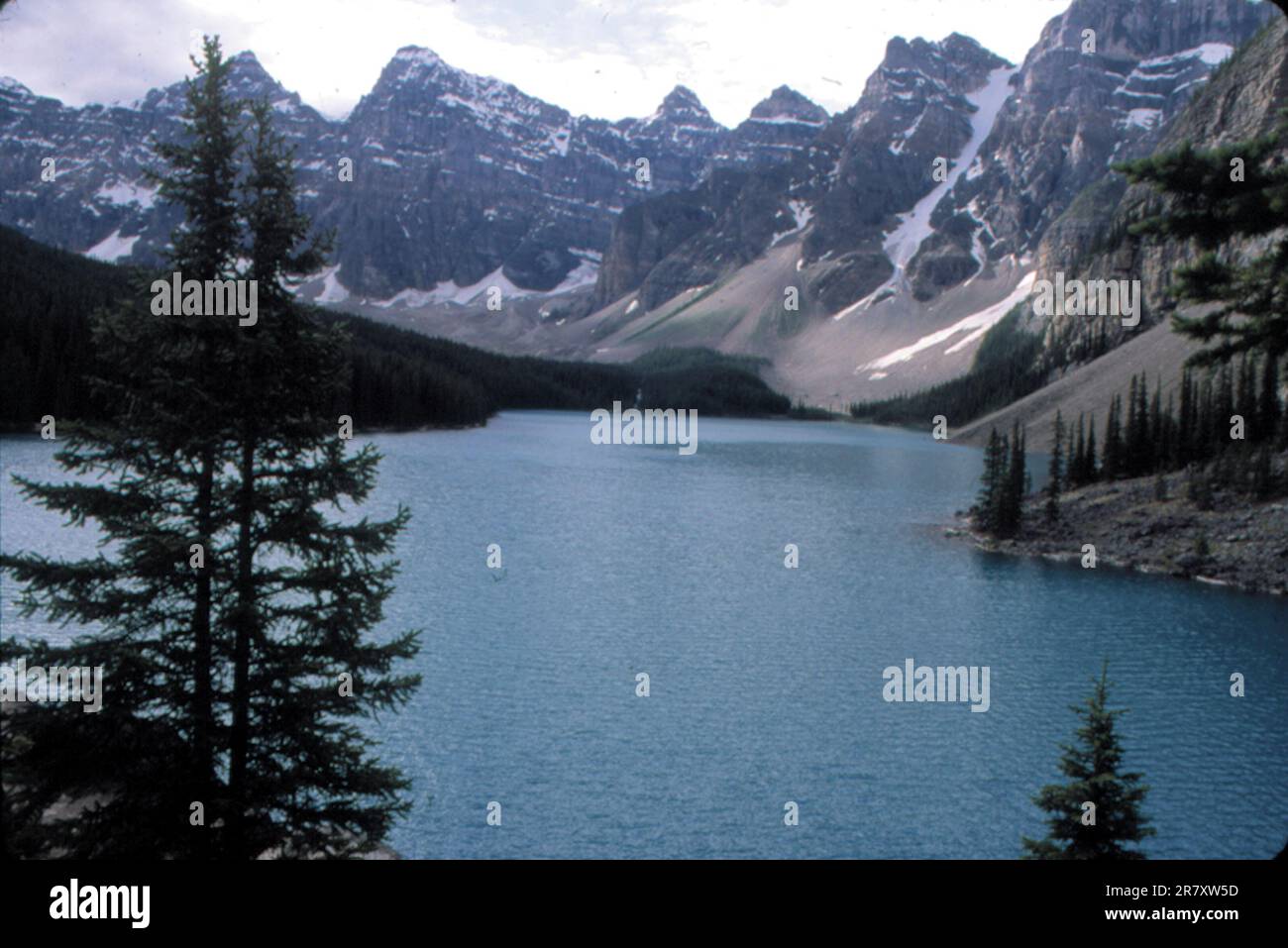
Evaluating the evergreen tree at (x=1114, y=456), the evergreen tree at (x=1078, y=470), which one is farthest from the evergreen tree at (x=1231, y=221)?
the evergreen tree at (x=1078, y=470)

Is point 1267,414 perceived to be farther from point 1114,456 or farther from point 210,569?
point 210,569

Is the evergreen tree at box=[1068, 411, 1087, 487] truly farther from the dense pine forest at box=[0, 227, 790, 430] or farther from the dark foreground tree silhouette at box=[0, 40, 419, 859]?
the dark foreground tree silhouette at box=[0, 40, 419, 859]

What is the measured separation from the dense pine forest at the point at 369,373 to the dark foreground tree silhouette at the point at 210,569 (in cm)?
60

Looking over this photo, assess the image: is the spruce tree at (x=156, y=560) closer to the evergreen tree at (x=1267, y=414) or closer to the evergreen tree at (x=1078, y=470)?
the evergreen tree at (x=1078, y=470)

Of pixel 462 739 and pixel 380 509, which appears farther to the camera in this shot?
pixel 380 509

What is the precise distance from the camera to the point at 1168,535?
140 ft

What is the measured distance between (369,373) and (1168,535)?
70162 millimetres

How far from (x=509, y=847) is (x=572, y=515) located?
33.1 meters

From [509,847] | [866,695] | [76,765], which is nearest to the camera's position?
[76,765]

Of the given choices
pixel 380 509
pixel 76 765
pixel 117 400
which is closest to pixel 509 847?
pixel 76 765

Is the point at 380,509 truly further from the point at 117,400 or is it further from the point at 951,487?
the point at 951,487

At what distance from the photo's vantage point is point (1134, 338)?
11544 centimetres

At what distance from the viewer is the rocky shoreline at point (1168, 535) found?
37.9 metres
